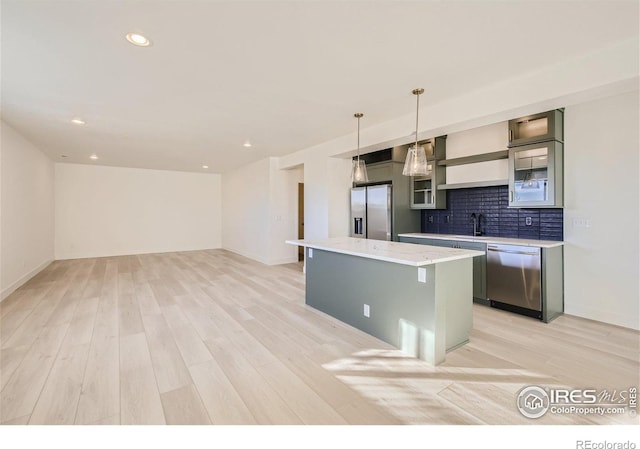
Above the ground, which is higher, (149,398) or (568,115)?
(568,115)

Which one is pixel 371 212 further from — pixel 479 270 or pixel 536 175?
pixel 536 175

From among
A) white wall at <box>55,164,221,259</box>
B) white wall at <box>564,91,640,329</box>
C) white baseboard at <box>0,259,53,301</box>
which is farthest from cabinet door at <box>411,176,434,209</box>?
white wall at <box>55,164,221,259</box>

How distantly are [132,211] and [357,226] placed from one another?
6.78 metres

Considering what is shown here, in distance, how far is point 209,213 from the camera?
32.0ft

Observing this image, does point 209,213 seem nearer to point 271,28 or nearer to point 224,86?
point 224,86

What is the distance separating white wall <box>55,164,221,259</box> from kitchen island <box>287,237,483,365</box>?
285 inches

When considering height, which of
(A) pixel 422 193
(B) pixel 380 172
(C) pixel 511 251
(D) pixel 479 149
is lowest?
(C) pixel 511 251

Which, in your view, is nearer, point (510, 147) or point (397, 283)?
point (397, 283)

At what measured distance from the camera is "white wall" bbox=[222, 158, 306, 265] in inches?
277

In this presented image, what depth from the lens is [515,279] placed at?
3.50 m

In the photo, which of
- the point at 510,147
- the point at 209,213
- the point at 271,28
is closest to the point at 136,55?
the point at 271,28

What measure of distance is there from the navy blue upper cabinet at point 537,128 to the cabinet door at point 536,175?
69 mm

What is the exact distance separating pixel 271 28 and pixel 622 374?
366 cm

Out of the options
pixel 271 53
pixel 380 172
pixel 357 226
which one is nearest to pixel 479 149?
pixel 380 172
